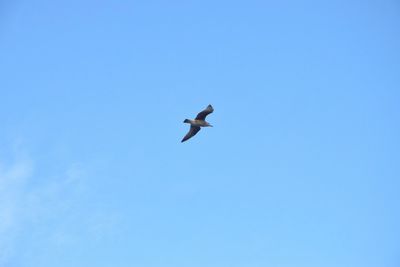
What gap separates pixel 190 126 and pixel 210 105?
3.08m

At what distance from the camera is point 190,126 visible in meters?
59.0

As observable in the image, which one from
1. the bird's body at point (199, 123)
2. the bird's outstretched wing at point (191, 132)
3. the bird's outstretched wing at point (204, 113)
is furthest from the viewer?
the bird's outstretched wing at point (191, 132)

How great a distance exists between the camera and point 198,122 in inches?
2287

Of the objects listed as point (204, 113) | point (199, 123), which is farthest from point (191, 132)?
point (204, 113)

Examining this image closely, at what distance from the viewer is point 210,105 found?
56.9 meters

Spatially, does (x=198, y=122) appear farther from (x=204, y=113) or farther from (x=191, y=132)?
(x=191, y=132)

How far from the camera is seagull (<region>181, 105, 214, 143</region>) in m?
56.9

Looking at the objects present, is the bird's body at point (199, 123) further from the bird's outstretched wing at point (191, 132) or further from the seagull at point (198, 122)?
the bird's outstretched wing at point (191, 132)

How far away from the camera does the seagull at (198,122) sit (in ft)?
187

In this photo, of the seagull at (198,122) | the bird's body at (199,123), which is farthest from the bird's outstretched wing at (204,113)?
the bird's body at (199,123)

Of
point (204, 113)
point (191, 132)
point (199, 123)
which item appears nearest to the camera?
point (204, 113)

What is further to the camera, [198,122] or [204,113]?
[198,122]

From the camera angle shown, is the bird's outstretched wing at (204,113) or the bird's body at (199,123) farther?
the bird's body at (199,123)

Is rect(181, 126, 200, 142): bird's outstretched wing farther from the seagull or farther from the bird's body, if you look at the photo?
the bird's body
